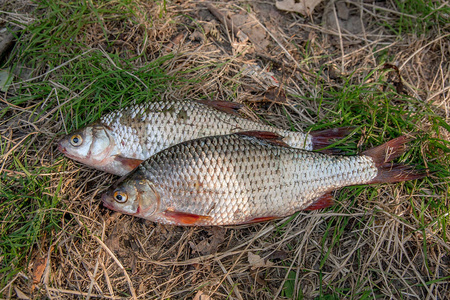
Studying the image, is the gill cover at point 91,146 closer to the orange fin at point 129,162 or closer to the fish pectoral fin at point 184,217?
the orange fin at point 129,162

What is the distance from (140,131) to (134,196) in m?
0.66

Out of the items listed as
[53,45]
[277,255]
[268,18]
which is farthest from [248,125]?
[53,45]

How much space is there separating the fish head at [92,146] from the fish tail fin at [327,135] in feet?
6.38

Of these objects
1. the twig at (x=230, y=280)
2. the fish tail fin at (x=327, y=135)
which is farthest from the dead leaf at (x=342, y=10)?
the twig at (x=230, y=280)

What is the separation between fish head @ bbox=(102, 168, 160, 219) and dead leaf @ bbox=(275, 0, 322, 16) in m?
2.75

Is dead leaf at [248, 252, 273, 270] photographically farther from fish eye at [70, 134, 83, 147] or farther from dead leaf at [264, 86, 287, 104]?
fish eye at [70, 134, 83, 147]

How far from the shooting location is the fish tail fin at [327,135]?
3150mm

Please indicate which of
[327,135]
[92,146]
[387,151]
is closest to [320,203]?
[327,135]

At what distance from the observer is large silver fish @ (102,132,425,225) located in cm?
266

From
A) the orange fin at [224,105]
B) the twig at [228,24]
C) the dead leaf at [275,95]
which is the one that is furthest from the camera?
the twig at [228,24]

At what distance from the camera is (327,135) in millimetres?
3164

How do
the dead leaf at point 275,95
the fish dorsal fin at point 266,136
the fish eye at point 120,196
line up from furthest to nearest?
the dead leaf at point 275,95 → the fish dorsal fin at point 266,136 → the fish eye at point 120,196

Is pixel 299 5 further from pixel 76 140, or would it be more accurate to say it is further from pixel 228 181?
pixel 76 140

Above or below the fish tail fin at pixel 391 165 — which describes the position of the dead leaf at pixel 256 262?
below
